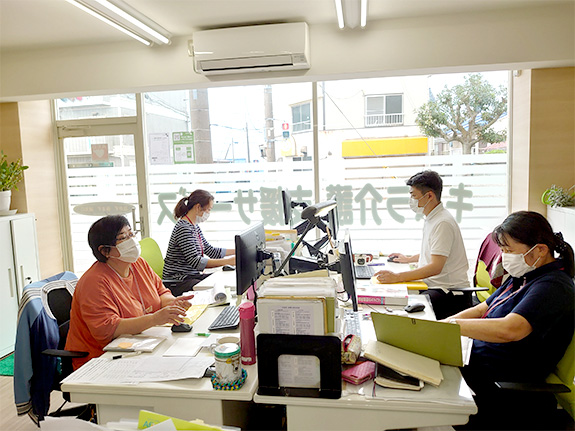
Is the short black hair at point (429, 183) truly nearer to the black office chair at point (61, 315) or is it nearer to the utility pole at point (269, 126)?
the utility pole at point (269, 126)

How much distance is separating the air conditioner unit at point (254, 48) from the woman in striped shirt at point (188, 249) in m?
1.05

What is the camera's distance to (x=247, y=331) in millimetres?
1660

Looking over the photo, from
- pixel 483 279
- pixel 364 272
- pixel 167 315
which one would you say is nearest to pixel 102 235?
pixel 167 315

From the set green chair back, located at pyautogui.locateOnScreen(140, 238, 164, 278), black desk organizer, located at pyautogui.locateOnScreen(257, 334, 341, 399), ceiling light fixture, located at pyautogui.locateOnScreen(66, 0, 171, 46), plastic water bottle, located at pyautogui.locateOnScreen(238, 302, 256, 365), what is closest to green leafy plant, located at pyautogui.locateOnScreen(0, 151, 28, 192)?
green chair back, located at pyautogui.locateOnScreen(140, 238, 164, 278)

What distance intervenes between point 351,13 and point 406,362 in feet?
7.64

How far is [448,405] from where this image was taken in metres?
1.40

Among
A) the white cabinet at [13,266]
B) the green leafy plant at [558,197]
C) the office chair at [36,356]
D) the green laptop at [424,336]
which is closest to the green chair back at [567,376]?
the green laptop at [424,336]

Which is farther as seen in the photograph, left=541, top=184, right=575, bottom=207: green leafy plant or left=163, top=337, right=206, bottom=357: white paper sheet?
left=541, top=184, right=575, bottom=207: green leafy plant

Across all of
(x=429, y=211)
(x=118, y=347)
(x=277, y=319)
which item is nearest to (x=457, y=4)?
(x=429, y=211)

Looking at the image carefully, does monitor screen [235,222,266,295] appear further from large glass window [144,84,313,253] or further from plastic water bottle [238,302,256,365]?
large glass window [144,84,313,253]

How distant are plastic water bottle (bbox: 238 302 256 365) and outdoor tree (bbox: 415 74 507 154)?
2.83m

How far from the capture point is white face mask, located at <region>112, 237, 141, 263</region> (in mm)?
2143

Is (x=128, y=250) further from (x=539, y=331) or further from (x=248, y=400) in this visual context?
(x=539, y=331)

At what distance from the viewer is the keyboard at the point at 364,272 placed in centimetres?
293
